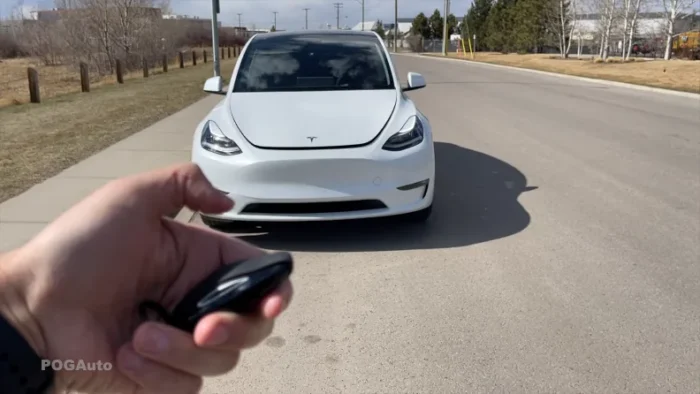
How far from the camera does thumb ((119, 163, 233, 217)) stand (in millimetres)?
1335

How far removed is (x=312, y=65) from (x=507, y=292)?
10.9 ft

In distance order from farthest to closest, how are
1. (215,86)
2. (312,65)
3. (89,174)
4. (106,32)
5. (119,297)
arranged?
1. (106,32)
2. (89,174)
3. (215,86)
4. (312,65)
5. (119,297)

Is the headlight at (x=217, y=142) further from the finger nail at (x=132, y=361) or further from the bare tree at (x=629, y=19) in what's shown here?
the bare tree at (x=629, y=19)

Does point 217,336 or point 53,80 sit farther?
point 53,80

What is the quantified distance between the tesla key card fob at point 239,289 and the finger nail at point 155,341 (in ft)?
0.17

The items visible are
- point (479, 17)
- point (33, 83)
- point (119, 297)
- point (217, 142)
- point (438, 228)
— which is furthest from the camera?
point (479, 17)

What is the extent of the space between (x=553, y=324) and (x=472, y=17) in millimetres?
72144

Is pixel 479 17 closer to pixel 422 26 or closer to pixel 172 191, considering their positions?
pixel 422 26

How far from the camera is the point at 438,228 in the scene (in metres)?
5.44

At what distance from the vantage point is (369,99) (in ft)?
18.3

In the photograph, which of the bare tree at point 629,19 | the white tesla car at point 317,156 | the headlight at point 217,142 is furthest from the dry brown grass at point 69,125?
the bare tree at point 629,19

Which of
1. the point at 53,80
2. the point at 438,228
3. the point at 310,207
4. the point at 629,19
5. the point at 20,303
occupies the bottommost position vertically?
the point at 53,80

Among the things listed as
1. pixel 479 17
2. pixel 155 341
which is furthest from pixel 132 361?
pixel 479 17

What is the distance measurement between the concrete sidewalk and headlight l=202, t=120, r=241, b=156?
152 cm
